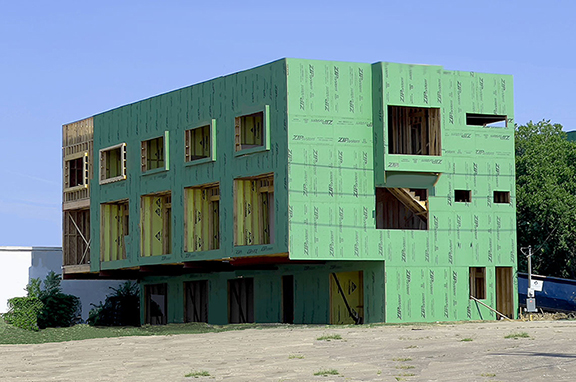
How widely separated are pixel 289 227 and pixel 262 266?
7810mm

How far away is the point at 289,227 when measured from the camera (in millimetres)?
42281

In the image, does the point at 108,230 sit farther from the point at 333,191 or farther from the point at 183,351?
the point at 183,351

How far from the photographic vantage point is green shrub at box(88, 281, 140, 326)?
62625 millimetres

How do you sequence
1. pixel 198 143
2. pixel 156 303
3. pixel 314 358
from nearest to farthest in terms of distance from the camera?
pixel 314 358 < pixel 198 143 < pixel 156 303

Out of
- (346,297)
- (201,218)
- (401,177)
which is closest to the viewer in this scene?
(401,177)

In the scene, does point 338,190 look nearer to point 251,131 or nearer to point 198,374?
point 251,131

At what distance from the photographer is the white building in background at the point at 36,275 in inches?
2623

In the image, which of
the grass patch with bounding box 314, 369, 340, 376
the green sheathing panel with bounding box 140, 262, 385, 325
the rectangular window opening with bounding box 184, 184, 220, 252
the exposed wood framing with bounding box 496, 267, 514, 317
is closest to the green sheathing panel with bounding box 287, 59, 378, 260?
the green sheathing panel with bounding box 140, 262, 385, 325

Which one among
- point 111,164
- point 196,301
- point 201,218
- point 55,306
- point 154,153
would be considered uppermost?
point 154,153

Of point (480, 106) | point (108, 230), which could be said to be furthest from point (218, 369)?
point (108, 230)

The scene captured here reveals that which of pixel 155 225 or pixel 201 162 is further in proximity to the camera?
pixel 155 225

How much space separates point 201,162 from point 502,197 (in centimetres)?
1435

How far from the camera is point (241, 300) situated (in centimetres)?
5306

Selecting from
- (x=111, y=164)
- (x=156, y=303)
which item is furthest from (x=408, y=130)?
(x=156, y=303)
